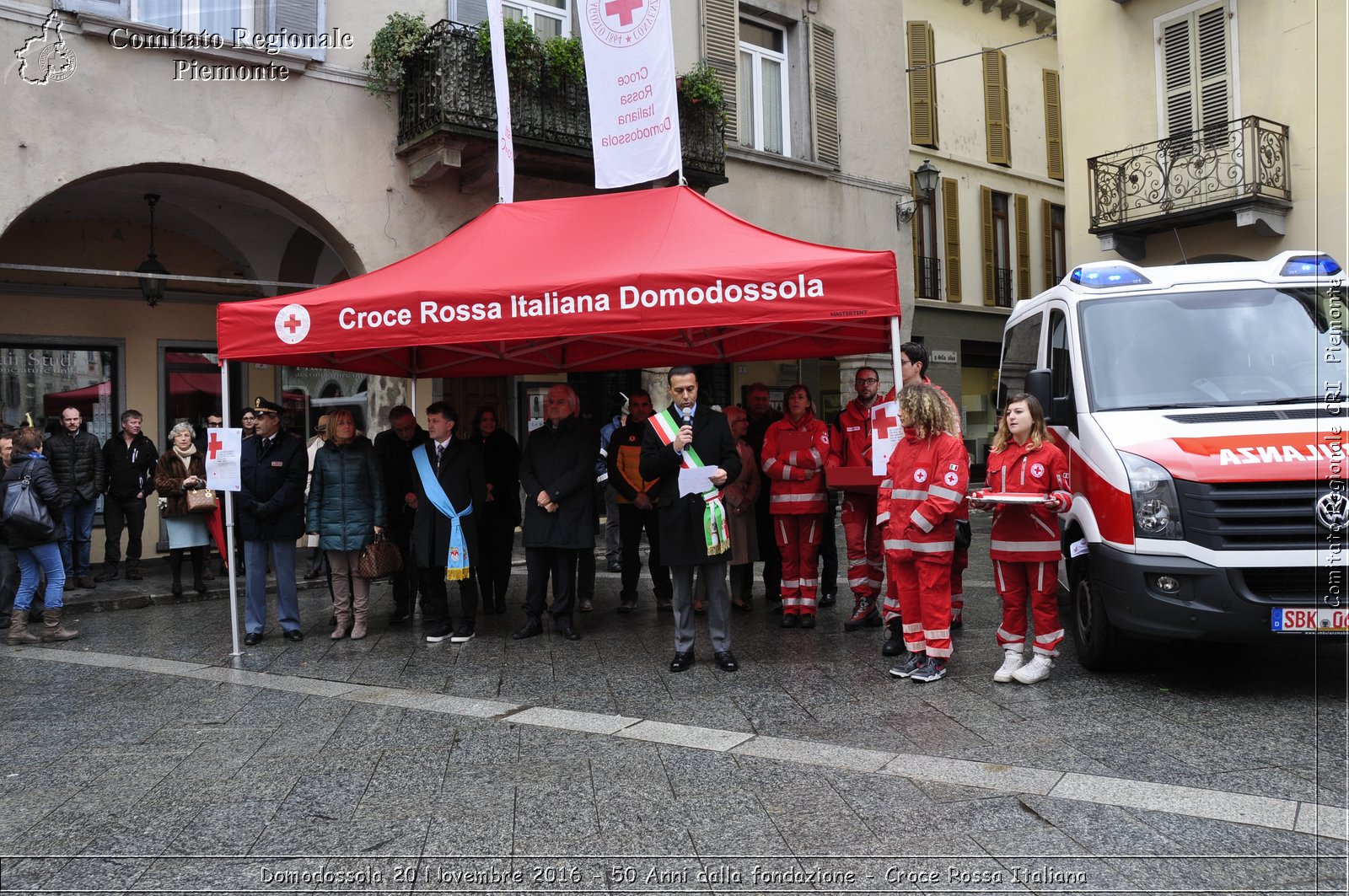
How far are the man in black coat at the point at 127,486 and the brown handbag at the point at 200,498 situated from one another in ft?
4.79

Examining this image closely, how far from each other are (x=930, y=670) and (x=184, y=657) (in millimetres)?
5279

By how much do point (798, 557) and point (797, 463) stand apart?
0.77 metres

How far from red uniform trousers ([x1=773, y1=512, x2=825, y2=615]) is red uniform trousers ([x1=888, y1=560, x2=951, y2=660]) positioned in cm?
165

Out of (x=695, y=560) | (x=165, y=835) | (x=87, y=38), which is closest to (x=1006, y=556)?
(x=695, y=560)

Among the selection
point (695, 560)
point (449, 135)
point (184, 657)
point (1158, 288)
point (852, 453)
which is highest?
point (449, 135)

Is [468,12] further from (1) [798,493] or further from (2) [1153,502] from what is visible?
(2) [1153,502]

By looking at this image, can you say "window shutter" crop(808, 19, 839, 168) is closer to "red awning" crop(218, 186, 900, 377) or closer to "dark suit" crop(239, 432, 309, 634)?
"red awning" crop(218, 186, 900, 377)

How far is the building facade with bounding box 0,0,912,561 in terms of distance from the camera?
1081cm

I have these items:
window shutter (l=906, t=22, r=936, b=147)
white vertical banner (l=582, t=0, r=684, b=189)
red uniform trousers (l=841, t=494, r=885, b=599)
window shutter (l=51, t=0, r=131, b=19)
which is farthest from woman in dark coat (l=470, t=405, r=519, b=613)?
window shutter (l=906, t=22, r=936, b=147)

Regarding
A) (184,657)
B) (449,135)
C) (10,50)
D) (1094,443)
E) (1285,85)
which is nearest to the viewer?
(1094,443)

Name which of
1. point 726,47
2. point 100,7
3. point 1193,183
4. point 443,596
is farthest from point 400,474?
point 1193,183

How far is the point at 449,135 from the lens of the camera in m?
12.1

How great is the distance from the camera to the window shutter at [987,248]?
2434cm

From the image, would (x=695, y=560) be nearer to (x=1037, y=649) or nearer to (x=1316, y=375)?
(x=1037, y=649)
